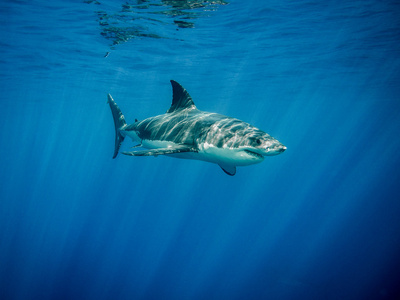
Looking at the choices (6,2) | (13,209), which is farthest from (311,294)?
(13,209)

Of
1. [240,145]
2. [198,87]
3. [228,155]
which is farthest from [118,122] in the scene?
[198,87]

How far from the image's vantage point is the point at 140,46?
14.4 meters

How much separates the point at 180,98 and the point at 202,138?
98.0 inches

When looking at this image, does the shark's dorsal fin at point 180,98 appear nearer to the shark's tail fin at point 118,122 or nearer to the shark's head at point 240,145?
the shark's head at point 240,145

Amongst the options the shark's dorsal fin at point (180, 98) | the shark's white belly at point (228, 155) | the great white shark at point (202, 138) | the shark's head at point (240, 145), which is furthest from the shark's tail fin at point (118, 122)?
the shark's head at point (240, 145)

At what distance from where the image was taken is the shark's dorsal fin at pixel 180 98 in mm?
6492

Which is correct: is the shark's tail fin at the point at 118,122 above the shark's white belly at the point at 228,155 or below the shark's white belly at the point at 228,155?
below

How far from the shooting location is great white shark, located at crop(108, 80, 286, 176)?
363 cm

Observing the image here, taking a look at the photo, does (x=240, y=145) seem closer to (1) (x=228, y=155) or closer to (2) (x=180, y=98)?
(1) (x=228, y=155)

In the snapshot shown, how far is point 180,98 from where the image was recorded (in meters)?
6.65

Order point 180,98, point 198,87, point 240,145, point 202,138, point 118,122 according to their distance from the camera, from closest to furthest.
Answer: point 240,145
point 202,138
point 180,98
point 118,122
point 198,87

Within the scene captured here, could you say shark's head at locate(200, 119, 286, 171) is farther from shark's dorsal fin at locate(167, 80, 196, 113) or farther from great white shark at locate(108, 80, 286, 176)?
shark's dorsal fin at locate(167, 80, 196, 113)

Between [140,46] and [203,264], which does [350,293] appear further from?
[140,46]

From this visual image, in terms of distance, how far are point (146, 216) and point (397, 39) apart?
36093mm
